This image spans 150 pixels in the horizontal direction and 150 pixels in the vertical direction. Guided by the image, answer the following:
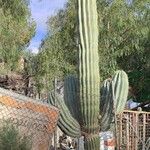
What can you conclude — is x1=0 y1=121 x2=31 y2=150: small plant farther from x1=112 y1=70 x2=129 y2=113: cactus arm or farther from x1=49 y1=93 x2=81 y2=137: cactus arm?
x1=112 y1=70 x2=129 y2=113: cactus arm

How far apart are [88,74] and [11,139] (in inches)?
126

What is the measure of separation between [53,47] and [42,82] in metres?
1.42

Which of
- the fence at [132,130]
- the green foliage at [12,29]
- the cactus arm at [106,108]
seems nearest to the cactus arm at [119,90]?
the cactus arm at [106,108]

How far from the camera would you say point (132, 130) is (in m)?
15.2

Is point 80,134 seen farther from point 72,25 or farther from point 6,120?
point 72,25

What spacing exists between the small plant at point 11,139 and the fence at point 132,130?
6897 millimetres

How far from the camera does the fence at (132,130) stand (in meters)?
14.3

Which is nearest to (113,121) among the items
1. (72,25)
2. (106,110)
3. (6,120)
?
(106,110)

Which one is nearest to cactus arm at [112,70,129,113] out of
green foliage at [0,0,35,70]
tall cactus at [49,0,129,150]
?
tall cactus at [49,0,129,150]

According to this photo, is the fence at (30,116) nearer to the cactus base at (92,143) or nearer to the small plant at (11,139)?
the small plant at (11,139)

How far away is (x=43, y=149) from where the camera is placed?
8.14 meters

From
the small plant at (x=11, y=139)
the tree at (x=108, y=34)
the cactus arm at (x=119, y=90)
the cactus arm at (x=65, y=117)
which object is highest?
the tree at (x=108, y=34)

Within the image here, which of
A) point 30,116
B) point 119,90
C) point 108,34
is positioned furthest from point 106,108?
point 108,34

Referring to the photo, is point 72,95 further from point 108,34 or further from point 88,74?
point 108,34
